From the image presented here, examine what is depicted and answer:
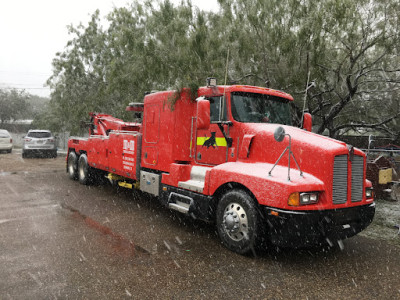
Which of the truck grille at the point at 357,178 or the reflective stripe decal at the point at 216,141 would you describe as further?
the reflective stripe decal at the point at 216,141

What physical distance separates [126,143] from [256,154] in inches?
148

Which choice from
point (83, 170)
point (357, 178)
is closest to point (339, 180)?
point (357, 178)

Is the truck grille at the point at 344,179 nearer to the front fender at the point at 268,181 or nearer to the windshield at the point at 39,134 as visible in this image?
the front fender at the point at 268,181

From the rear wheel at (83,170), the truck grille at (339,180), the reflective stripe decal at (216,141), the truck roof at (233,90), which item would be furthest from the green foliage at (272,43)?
the truck grille at (339,180)

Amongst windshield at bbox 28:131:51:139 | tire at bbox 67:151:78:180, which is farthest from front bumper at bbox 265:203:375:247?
windshield at bbox 28:131:51:139

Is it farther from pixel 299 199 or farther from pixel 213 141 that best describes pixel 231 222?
pixel 213 141

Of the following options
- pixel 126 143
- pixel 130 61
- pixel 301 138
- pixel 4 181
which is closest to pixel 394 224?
pixel 301 138

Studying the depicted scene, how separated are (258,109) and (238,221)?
6.34 ft

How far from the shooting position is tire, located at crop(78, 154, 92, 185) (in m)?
10.1

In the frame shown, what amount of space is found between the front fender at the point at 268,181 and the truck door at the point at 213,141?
49cm

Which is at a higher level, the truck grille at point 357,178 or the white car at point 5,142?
the truck grille at point 357,178

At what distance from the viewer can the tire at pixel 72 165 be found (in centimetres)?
1114

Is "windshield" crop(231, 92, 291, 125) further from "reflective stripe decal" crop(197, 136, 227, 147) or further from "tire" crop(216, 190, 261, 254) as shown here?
"tire" crop(216, 190, 261, 254)

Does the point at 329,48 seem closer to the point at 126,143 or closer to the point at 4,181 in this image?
the point at 126,143
